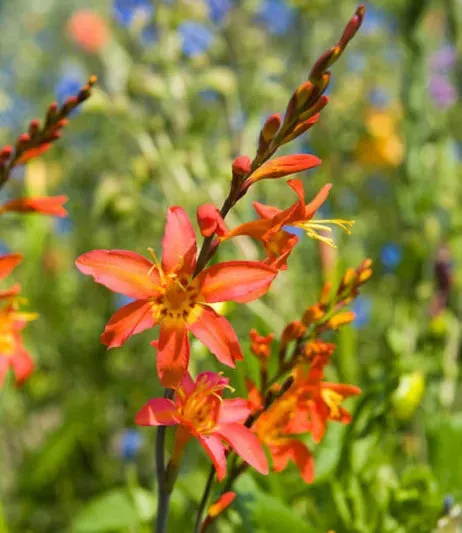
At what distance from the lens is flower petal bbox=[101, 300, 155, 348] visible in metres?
0.38

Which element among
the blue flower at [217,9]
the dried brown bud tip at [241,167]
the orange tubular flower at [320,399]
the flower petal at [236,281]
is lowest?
the orange tubular flower at [320,399]

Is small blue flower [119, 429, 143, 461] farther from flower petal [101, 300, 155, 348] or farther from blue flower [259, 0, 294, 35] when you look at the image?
blue flower [259, 0, 294, 35]

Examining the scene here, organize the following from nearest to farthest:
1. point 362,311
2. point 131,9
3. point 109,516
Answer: point 109,516, point 131,9, point 362,311

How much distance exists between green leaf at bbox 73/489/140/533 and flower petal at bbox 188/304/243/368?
0.42 meters

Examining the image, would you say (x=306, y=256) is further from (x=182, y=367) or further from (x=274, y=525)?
(x=182, y=367)

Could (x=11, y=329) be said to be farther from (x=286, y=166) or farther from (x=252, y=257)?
(x=252, y=257)

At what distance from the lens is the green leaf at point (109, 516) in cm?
75

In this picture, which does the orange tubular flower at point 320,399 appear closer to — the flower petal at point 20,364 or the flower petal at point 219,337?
the flower petal at point 219,337

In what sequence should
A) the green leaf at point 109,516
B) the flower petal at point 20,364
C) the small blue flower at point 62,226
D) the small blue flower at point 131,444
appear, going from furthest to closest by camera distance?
1. the small blue flower at point 62,226
2. the small blue flower at point 131,444
3. the green leaf at point 109,516
4. the flower petal at point 20,364

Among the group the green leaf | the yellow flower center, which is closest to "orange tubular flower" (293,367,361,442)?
the yellow flower center

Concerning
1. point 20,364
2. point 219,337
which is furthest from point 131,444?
point 219,337

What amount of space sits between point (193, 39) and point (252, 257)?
45 cm

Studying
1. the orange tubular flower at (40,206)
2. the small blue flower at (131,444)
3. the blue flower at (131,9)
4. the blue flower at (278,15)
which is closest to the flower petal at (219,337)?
the orange tubular flower at (40,206)

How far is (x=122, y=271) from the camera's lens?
40 centimetres
